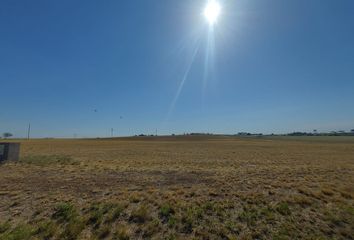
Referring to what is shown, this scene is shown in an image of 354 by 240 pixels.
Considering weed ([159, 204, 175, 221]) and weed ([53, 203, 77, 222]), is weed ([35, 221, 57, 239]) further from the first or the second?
weed ([159, 204, 175, 221])

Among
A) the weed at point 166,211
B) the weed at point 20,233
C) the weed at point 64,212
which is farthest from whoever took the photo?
the weed at point 166,211

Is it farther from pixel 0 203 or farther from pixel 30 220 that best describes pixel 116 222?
pixel 0 203

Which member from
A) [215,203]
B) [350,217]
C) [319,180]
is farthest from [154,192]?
[319,180]

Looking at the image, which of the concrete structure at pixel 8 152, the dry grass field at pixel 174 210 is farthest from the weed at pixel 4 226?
the concrete structure at pixel 8 152

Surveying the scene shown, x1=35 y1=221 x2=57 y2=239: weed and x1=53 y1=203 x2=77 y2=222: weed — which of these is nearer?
x1=35 y1=221 x2=57 y2=239: weed

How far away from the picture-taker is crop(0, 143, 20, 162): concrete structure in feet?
57.4

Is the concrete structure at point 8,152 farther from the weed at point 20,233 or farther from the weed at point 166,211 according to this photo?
the weed at point 166,211

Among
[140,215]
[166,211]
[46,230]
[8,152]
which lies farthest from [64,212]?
[8,152]

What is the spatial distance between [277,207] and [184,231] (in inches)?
141

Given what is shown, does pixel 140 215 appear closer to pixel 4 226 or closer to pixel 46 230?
pixel 46 230

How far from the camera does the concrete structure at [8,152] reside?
17.5m

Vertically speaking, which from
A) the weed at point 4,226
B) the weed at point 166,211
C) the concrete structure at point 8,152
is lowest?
the weed at point 166,211

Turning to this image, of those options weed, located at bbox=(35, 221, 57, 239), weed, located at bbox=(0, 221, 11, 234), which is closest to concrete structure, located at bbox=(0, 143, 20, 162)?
weed, located at bbox=(0, 221, 11, 234)

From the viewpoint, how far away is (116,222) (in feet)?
20.2
